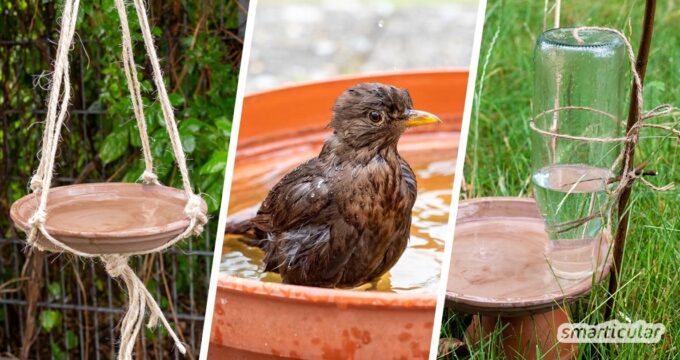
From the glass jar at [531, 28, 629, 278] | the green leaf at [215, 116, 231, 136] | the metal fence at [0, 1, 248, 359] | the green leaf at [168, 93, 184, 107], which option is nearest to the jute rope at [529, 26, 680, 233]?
the glass jar at [531, 28, 629, 278]

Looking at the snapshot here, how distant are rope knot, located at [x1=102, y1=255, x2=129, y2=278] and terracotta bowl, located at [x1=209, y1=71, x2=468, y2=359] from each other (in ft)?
0.75

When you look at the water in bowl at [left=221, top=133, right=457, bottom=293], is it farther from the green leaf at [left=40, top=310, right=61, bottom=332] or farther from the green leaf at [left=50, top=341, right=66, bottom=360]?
the green leaf at [left=50, top=341, right=66, bottom=360]

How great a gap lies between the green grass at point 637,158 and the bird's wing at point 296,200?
57 centimetres

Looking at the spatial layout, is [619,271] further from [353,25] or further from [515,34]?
[515,34]

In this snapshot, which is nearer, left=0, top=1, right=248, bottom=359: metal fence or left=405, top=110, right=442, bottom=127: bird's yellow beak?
left=405, top=110, right=442, bottom=127: bird's yellow beak

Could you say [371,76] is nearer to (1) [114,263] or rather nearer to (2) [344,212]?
(2) [344,212]

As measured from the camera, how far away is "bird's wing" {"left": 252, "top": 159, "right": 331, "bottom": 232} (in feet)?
3.75

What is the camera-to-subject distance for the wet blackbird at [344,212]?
1.14 m

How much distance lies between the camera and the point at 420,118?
1.08 meters

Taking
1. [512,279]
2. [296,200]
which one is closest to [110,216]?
[296,200]

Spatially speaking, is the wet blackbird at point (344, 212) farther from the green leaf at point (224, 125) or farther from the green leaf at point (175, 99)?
the green leaf at point (175, 99)

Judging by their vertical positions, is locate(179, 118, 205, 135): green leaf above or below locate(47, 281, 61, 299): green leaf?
above

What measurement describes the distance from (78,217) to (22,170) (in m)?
1.51

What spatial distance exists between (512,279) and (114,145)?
3.99ft
